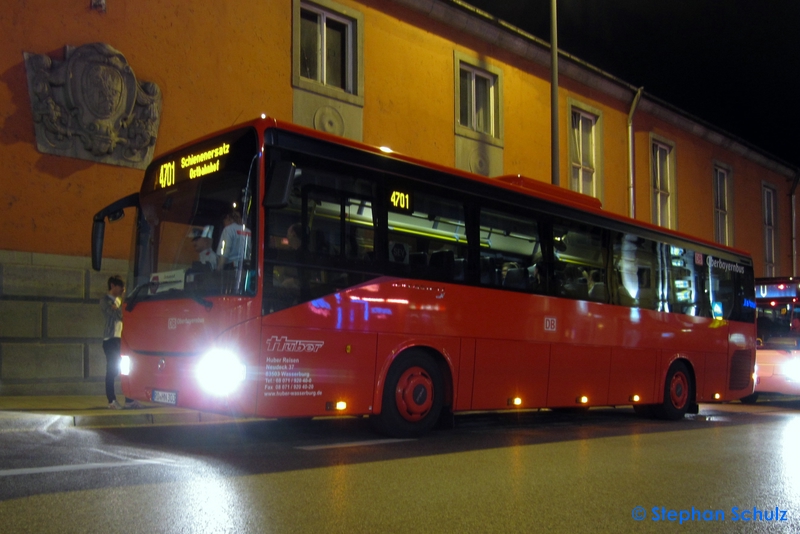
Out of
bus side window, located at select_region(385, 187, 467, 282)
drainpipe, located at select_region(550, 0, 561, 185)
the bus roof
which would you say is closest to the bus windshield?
the bus roof

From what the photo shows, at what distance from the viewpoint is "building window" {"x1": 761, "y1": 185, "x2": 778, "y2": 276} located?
34.0 metres

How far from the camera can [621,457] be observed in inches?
324

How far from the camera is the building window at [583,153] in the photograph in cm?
2430

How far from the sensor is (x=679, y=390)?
13867mm

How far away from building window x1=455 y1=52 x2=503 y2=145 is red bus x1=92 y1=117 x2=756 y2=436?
8.76m

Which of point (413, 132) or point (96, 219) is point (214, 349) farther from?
point (413, 132)

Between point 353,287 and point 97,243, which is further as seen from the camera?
point 97,243

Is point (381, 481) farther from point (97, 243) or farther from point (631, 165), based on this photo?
point (631, 165)

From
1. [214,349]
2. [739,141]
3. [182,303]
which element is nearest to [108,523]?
[214,349]

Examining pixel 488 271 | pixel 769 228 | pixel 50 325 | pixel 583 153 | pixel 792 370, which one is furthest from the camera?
pixel 769 228

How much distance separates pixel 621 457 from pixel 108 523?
529cm

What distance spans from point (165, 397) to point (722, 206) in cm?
2802

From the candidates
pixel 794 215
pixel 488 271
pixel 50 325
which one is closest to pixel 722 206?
pixel 794 215

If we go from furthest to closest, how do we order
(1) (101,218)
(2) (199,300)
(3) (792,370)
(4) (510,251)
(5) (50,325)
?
(3) (792,370)
(5) (50,325)
(4) (510,251)
(1) (101,218)
(2) (199,300)
